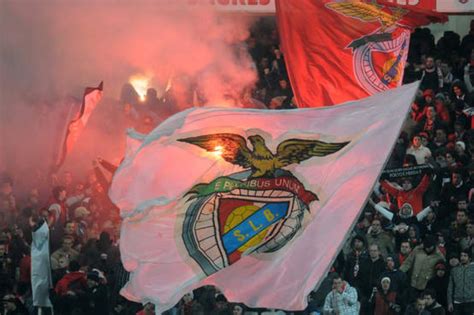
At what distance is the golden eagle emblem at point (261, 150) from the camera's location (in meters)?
12.0

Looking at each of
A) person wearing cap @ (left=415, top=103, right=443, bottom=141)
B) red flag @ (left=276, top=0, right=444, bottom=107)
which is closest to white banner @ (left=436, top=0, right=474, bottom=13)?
person wearing cap @ (left=415, top=103, right=443, bottom=141)

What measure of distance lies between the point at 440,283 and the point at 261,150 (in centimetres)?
326

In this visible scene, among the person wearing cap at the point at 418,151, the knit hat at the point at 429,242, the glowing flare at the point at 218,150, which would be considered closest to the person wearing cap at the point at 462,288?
the knit hat at the point at 429,242

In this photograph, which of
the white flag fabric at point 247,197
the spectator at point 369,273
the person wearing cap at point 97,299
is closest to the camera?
the white flag fabric at point 247,197

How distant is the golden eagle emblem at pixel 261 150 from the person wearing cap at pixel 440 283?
2912 mm

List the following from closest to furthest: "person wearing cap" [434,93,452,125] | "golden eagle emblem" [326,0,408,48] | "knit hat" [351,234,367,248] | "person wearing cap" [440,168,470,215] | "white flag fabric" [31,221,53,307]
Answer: "golden eagle emblem" [326,0,408,48] < "knit hat" [351,234,367,248] < "person wearing cap" [440,168,470,215] < "white flag fabric" [31,221,53,307] < "person wearing cap" [434,93,452,125]

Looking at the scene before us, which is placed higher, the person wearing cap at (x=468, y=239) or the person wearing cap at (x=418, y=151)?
the person wearing cap at (x=418, y=151)

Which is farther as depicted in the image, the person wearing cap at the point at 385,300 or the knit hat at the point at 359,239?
the knit hat at the point at 359,239

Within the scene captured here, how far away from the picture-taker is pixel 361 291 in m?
14.5

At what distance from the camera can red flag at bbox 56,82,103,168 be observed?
1669cm

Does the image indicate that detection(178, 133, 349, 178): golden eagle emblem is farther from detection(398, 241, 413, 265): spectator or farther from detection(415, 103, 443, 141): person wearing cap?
detection(415, 103, 443, 141): person wearing cap

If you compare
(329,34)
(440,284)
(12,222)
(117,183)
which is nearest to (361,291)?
(440,284)

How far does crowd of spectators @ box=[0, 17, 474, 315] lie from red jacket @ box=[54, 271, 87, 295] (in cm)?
1

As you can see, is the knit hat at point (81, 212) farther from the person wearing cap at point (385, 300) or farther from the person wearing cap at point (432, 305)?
the person wearing cap at point (432, 305)
